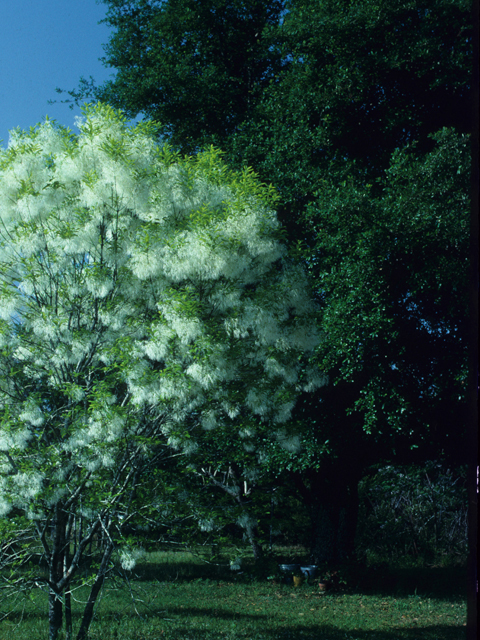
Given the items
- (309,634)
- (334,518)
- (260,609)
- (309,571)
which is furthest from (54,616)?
(334,518)

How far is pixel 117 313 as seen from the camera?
7.11 m

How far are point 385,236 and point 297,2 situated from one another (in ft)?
18.6

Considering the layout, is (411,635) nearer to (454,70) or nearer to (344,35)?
(454,70)

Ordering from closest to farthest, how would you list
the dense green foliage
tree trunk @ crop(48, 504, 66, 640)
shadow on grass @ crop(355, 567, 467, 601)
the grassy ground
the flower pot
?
tree trunk @ crop(48, 504, 66, 640), the grassy ground, the dense green foliage, shadow on grass @ crop(355, 567, 467, 601), the flower pot

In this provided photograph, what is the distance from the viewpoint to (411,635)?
8.50 m

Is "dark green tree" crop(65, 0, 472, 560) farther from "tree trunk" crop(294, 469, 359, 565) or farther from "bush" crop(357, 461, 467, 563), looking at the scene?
"bush" crop(357, 461, 467, 563)

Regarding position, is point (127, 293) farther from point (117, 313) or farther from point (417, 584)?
point (417, 584)

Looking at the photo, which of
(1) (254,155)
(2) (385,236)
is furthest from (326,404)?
(1) (254,155)

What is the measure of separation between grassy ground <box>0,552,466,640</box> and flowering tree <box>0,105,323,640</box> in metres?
1.33

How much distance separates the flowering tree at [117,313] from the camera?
6.38 m

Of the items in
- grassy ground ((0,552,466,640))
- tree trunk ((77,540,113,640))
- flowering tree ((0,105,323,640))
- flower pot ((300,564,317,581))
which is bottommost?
grassy ground ((0,552,466,640))

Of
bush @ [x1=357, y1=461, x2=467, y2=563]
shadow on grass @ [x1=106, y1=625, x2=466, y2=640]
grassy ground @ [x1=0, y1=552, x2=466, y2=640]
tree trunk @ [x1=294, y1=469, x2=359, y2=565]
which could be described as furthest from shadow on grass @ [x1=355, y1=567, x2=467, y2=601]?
shadow on grass @ [x1=106, y1=625, x2=466, y2=640]

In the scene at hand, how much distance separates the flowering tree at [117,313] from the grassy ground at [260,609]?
133 cm

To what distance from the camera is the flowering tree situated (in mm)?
6379
